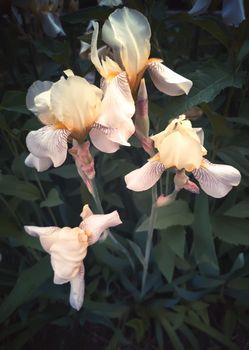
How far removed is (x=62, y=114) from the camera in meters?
0.54

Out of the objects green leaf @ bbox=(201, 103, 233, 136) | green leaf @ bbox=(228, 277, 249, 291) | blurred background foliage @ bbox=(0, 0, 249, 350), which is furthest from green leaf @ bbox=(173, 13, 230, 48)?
green leaf @ bbox=(228, 277, 249, 291)

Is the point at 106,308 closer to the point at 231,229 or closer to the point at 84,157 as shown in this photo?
the point at 231,229

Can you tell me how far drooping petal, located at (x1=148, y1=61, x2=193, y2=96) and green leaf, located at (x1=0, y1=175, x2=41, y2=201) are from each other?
15.4 inches

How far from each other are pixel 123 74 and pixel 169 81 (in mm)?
66

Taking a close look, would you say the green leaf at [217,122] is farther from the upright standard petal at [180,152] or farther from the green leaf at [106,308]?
the green leaf at [106,308]

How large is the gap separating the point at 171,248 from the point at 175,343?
0.27 meters

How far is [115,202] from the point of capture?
953 mm

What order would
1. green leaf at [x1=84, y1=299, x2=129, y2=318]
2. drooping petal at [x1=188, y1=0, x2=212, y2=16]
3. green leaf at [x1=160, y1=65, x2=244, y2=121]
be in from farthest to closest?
green leaf at [x1=84, y1=299, x2=129, y2=318]
drooping petal at [x1=188, y1=0, x2=212, y2=16]
green leaf at [x1=160, y1=65, x2=244, y2=121]

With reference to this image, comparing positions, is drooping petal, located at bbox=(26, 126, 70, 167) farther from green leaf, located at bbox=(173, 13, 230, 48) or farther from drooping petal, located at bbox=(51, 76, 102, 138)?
green leaf, located at bbox=(173, 13, 230, 48)

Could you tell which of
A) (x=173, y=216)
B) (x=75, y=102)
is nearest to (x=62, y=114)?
(x=75, y=102)

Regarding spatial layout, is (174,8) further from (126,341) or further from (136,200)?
(126,341)

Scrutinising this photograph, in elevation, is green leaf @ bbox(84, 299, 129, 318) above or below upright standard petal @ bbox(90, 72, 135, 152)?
below

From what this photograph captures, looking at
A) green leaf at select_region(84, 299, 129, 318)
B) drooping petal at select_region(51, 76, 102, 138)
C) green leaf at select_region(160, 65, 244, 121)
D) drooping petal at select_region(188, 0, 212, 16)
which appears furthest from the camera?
green leaf at select_region(84, 299, 129, 318)

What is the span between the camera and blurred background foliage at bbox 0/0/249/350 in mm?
815
